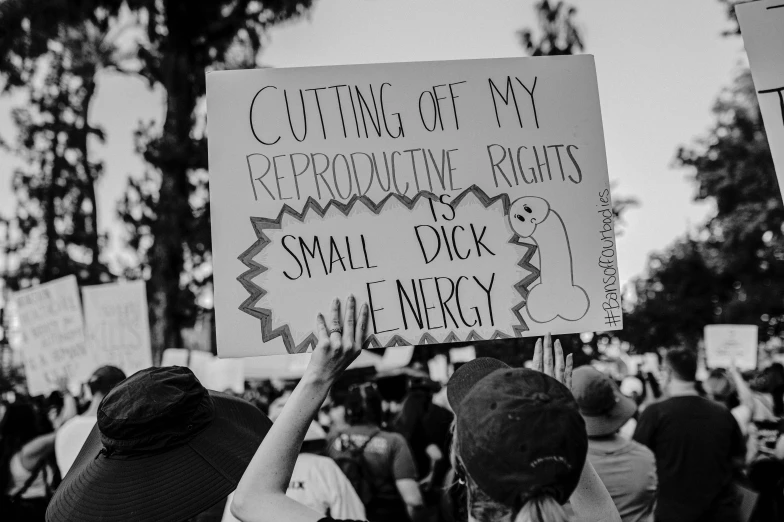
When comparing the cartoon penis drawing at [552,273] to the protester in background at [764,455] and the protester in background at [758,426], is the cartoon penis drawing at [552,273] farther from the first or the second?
the protester in background at [758,426]

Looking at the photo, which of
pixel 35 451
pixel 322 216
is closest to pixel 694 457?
pixel 322 216

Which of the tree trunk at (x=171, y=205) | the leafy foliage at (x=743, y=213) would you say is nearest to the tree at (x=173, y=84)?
the tree trunk at (x=171, y=205)

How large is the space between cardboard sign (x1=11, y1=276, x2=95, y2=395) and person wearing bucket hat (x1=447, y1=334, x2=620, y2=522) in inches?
267

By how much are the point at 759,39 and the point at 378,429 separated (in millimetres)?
3081

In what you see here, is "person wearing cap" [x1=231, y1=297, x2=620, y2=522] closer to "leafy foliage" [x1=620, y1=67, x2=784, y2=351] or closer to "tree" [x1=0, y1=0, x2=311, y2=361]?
"tree" [x1=0, y1=0, x2=311, y2=361]

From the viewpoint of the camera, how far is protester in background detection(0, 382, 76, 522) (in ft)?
14.8

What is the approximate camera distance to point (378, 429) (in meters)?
4.57

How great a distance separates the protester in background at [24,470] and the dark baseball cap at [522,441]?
3.98m

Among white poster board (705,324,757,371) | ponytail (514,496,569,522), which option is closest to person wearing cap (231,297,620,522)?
ponytail (514,496,569,522)

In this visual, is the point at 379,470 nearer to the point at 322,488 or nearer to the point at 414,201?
the point at 322,488

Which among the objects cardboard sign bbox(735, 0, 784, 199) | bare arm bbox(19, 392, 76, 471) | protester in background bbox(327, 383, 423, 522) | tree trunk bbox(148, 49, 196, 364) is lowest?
protester in background bbox(327, 383, 423, 522)

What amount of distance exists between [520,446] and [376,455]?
10.9ft

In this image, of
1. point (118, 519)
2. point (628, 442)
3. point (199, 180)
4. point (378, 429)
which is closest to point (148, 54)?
point (199, 180)

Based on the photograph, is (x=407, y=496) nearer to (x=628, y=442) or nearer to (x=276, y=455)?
(x=628, y=442)
